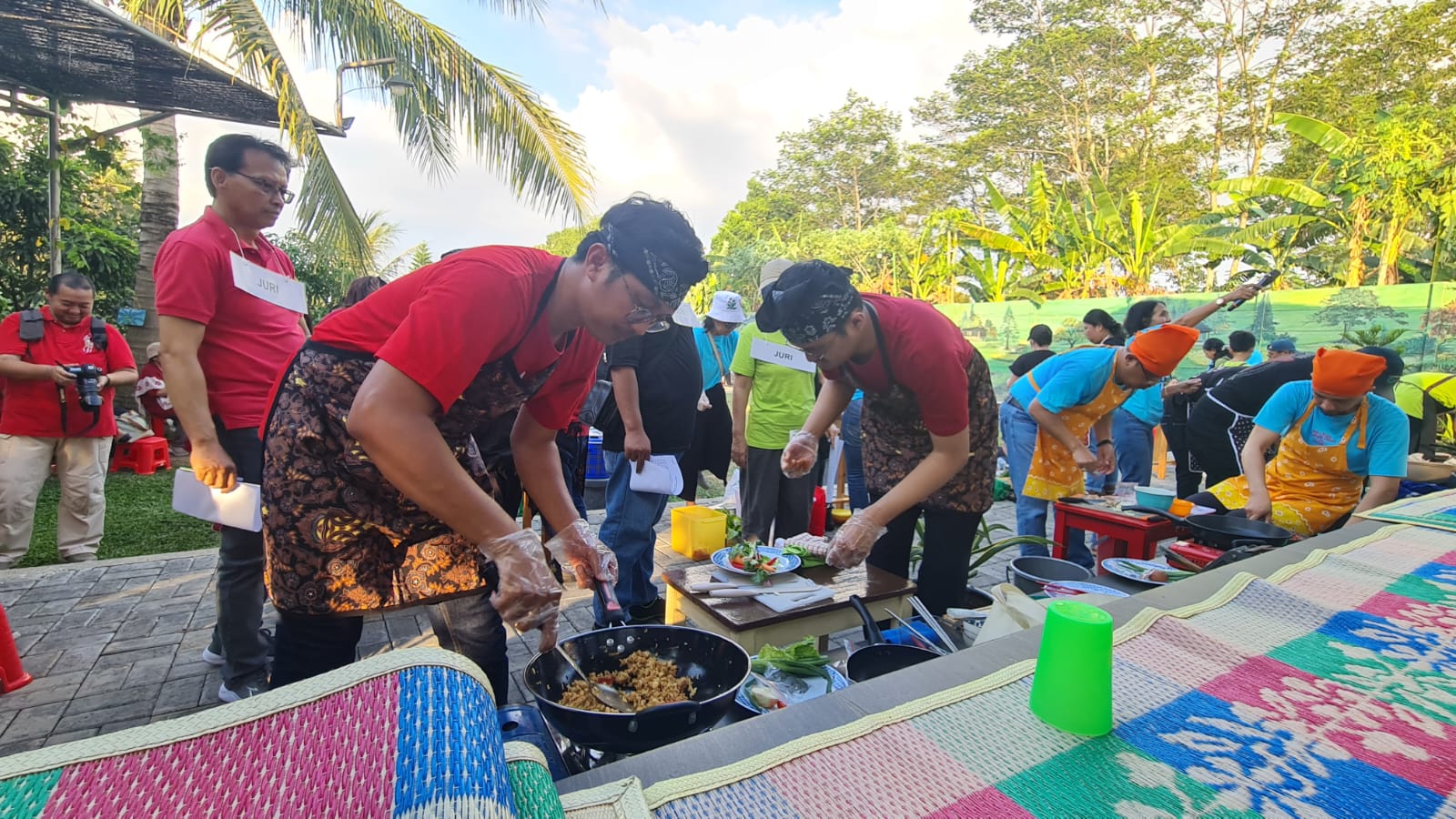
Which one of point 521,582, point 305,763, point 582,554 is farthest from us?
point 582,554

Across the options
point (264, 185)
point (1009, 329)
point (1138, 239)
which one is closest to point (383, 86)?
point (264, 185)

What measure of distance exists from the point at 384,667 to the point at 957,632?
1.49 meters

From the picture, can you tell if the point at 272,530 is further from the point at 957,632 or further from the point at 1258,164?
the point at 1258,164

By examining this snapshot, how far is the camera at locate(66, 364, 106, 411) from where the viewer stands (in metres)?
3.72

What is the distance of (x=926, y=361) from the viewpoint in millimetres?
2014

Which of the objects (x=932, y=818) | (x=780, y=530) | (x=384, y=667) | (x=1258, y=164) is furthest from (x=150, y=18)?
(x=1258, y=164)

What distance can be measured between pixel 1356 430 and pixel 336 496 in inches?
153

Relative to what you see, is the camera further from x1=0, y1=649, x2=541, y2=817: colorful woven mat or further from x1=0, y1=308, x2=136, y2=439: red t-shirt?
x1=0, y1=649, x2=541, y2=817: colorful woven mat

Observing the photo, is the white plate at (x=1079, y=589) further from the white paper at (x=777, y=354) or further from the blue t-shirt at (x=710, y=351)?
the blue t-shirt at (x=710, y=351)

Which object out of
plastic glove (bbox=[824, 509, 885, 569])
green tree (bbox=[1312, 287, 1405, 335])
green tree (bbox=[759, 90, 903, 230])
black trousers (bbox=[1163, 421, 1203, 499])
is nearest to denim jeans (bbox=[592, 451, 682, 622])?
plastic glove (bbox=[824, 509, 885, 569])

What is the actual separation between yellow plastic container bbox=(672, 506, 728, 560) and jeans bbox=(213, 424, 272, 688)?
7.58 feet

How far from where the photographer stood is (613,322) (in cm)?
140

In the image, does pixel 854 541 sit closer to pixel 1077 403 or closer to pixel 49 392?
pixel 1077 403

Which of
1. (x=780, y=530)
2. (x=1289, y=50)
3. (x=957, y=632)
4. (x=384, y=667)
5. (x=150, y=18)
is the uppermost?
(x=1289, y=50)
